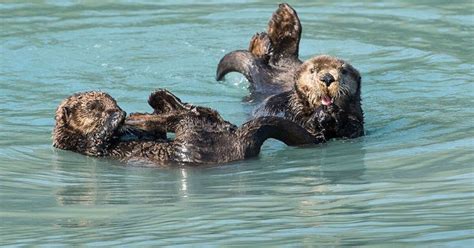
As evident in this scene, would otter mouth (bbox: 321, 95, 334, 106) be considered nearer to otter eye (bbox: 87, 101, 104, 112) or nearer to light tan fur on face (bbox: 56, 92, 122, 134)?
light tan fur on face (bbox: 56, 92, 122, 134)

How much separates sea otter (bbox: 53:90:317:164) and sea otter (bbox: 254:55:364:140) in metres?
0.27

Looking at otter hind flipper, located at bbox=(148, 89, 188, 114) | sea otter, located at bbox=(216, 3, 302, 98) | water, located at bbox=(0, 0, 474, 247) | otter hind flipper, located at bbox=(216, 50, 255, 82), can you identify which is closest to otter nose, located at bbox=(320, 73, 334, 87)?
water, located at bbox=(0, 0, 474, 247)

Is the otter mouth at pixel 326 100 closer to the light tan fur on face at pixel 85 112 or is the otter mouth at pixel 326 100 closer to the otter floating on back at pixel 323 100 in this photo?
the otter floating on back at pixel 323 100

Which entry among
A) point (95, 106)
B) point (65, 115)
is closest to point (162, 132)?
point (95, 106)

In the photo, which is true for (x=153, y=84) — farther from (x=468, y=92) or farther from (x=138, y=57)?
(x=468, y=92)

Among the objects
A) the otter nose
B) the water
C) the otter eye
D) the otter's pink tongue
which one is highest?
the otter nose

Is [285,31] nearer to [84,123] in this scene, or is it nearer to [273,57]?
[273,57]

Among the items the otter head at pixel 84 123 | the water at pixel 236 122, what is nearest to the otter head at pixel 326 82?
the water at pixel 236 122

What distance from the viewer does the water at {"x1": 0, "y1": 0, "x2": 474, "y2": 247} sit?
5.73 meters

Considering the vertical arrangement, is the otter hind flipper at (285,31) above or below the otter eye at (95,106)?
above

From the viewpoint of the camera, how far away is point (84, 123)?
7.97m

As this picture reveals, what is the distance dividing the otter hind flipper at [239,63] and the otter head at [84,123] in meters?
2.21

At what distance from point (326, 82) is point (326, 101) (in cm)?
18

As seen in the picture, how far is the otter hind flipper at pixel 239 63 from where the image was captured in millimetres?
10039
